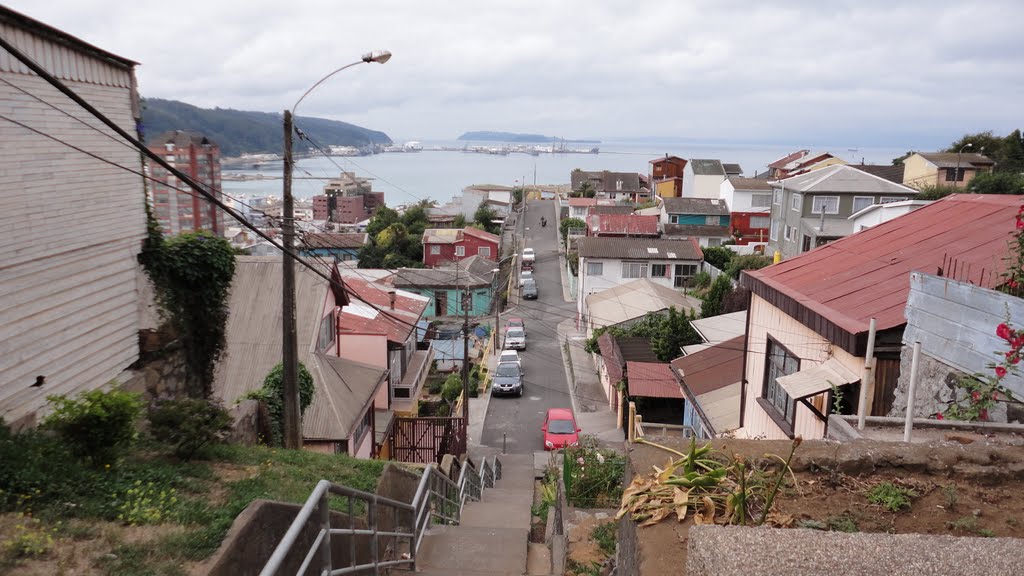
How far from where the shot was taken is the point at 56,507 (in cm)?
532

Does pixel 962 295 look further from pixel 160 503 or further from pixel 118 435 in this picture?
pixel 118 435

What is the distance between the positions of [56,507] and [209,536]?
49.2 inches

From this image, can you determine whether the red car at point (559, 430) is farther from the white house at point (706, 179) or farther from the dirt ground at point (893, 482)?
the white house at point (706, 179)

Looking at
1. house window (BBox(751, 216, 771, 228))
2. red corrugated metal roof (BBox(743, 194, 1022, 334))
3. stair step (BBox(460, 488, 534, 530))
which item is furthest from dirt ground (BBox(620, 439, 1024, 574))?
house window (BBox(751, 216, 771, 228))

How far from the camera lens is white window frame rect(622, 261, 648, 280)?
→ 42312mm

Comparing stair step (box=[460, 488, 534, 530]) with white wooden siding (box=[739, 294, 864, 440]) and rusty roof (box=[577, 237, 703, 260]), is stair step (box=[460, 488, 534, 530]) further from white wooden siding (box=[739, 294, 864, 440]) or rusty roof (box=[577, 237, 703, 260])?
rusty roof (box=[577, 237, 703, 260])

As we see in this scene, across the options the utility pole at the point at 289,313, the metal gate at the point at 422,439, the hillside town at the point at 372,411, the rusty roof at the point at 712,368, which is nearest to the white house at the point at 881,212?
the rusty roof at the point at 712,368

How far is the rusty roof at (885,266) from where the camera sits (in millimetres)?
7891

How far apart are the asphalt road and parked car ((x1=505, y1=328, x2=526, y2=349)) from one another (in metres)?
0.58

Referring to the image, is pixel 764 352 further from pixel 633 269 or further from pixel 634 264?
pixel 633 269

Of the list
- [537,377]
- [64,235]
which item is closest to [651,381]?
[537,377]

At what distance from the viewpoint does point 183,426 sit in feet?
23.9

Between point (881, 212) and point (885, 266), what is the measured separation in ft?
81.0

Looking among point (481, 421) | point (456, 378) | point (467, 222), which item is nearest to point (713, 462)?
point (481, 421)
